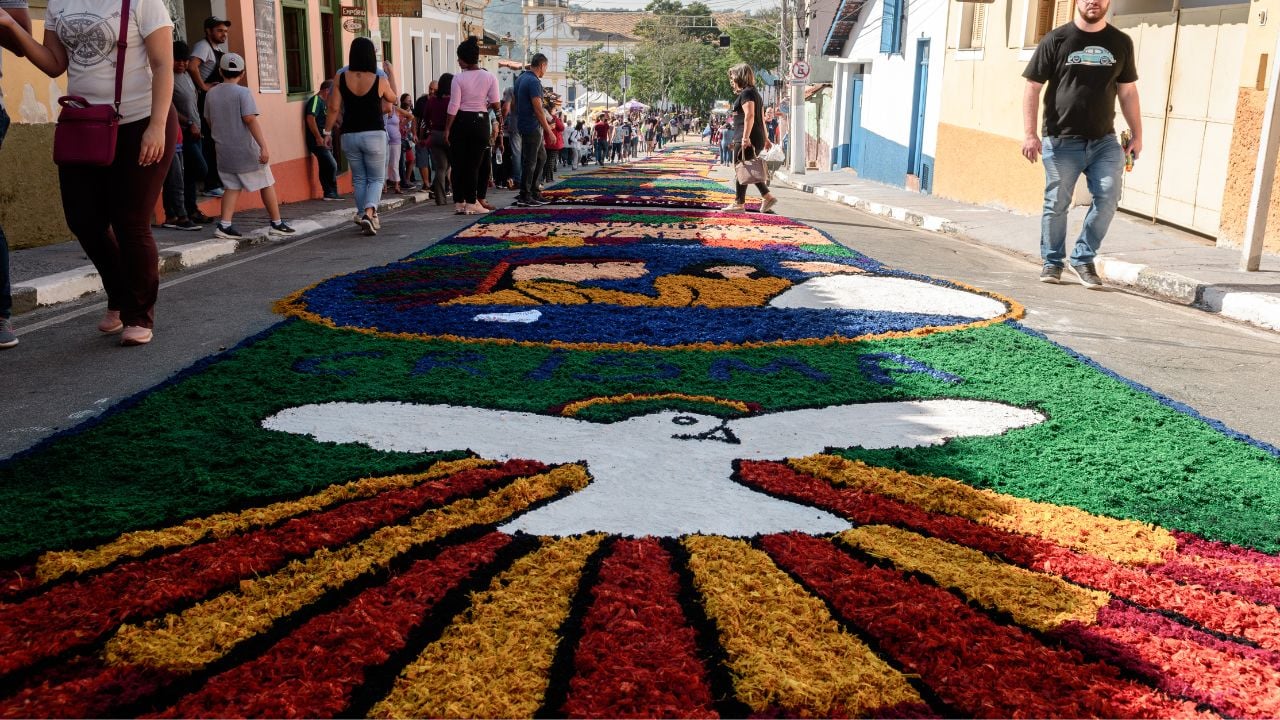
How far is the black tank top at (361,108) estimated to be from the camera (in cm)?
921

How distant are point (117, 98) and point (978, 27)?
14770 mm

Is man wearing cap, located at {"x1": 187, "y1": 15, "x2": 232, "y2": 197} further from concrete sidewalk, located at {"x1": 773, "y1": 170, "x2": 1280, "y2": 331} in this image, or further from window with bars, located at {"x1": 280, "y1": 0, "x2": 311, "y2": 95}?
concrete sidewalk, located at {"x1": 773, "y1": 170, "x2": 1280, "y2": 331}

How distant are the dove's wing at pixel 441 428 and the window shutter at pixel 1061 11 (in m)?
11.8

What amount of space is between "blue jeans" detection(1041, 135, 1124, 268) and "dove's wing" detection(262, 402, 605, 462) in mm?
4716

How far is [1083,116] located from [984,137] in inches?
351

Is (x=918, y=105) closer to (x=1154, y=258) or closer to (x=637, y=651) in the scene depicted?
(x=1154, y=258)

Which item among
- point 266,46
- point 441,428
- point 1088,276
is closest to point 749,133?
point 1088,276

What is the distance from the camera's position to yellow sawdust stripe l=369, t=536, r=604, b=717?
1.90 meters

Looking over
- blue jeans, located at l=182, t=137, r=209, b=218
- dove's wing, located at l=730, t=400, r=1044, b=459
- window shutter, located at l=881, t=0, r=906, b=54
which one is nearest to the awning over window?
window shutter, located at l=881, t=0, r=906, b=54

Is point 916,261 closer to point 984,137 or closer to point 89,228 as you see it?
point 89,228

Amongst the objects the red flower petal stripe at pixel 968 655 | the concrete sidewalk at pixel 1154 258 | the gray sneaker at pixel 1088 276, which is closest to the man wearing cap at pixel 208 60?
the gray sneaker at pixel 1088 276

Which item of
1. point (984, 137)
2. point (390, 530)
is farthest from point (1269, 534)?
point (984, 137)

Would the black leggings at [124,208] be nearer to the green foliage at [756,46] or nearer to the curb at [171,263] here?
the curb at [171,263]

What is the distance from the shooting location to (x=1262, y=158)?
7203 millimetres
